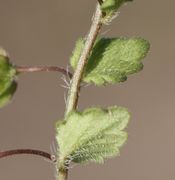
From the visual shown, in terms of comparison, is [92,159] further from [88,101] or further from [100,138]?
[88,101]

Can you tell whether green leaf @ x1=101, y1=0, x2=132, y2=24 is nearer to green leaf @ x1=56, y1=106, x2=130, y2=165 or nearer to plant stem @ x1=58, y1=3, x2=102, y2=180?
plant stem @ x1=58, y1=3, x2=102, y2=180

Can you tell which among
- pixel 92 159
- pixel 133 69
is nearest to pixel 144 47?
pixel 133 69

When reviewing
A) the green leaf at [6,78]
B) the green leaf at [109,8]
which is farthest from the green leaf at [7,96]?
the green leaf at [109,8]

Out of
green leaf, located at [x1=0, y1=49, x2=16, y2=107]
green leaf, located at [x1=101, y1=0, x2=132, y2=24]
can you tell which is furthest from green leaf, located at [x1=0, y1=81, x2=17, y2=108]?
green leaf, located at [x1=101, y1=0, x2=132, y2=24]

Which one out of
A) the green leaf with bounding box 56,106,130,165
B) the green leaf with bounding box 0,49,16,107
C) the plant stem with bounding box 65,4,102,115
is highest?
the green leaf with bounding box 0,49,16,107

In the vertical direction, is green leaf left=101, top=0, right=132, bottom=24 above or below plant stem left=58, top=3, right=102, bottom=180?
above

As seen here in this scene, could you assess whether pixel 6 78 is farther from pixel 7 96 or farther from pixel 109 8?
pixel 109 8
